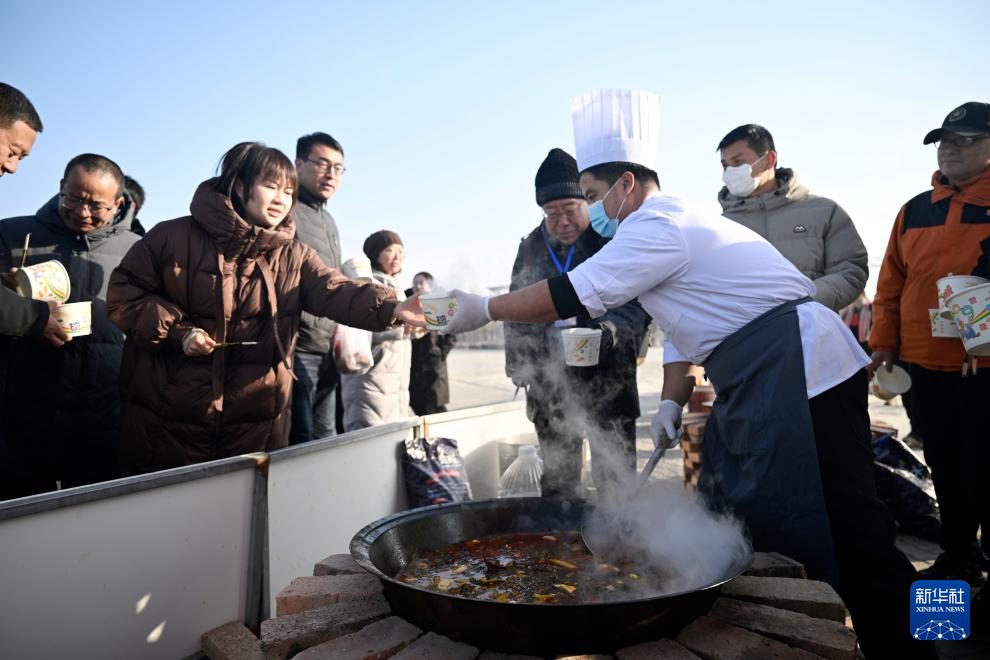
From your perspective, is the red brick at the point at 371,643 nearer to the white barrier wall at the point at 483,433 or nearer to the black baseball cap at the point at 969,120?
the white barrier wall at the point at 483,433

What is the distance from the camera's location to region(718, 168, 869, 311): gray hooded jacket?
13.0 feet

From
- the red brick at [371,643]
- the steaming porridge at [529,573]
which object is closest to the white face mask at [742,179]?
the steaming porridge at [529,573]

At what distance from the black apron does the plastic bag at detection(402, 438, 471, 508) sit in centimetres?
197

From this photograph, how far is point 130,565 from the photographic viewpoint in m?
2.36

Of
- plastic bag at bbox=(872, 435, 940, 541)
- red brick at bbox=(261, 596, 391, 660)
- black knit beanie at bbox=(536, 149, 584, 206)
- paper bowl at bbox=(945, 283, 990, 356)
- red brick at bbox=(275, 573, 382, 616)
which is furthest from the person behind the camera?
plastic bag at bbox=(872, 435, 940, 541)

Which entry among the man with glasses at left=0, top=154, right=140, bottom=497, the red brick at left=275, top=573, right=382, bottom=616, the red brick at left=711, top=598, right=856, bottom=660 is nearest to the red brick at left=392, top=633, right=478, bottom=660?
the red brick at left=275, top=573, right=382, bottom=616

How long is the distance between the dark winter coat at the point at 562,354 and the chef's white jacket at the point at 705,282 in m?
1.35

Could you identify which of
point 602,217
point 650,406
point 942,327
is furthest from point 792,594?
point 650,406

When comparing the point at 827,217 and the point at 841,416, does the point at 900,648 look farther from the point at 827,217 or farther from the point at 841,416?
the point at 827,217

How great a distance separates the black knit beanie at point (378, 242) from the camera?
5.80 metres

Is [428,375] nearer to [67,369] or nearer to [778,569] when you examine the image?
[67,369]

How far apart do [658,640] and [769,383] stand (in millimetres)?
960

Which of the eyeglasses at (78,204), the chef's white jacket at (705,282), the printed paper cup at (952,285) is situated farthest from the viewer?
the eyeglasses at (78,204)

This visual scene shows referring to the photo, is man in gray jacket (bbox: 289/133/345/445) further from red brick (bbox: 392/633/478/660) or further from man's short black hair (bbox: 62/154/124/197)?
red brick (bbox: 392/633/478/660)
